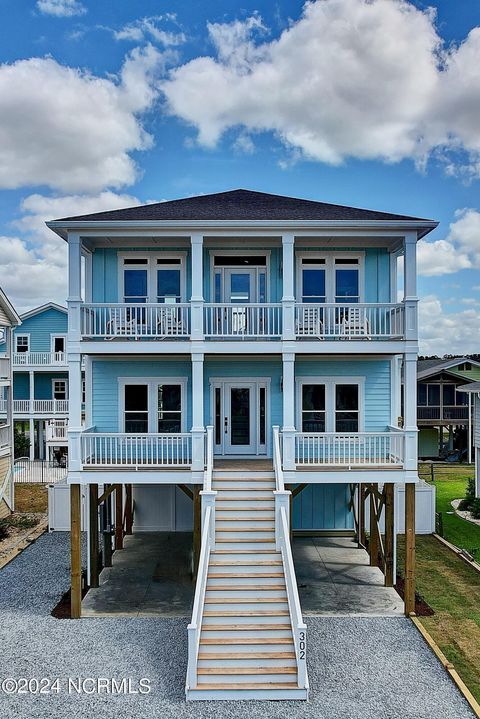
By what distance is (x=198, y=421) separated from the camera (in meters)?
11.7

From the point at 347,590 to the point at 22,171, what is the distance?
28.8 metres

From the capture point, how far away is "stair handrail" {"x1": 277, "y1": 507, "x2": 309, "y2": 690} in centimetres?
838

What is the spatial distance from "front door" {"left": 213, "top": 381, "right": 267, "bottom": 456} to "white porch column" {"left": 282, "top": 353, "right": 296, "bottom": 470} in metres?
1.99

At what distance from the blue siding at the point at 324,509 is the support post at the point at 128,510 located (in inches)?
206

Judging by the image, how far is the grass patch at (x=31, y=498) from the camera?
67.5ft

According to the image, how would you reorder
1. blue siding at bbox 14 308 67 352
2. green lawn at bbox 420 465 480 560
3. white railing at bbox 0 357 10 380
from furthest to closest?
blue siding at bbox 14 308 67 352
white railing at bbox 0 357 10 380
green lawn at bbox 420 465 480 560

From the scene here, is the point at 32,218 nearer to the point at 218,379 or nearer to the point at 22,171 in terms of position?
the point at 22,171

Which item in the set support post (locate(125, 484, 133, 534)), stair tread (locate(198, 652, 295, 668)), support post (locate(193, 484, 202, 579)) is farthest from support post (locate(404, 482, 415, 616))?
support post (locate(125, 484, 133, 534))

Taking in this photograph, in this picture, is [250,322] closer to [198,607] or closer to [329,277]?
[329,277]

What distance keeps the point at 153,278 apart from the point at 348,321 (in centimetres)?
510

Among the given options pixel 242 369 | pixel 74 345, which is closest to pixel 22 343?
pixel 74 345

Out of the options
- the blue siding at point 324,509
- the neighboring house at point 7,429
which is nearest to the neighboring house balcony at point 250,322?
the blue siding at point 324,509

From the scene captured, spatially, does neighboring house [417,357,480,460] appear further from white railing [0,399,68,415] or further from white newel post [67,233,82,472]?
white newel post [67,233,82,472]

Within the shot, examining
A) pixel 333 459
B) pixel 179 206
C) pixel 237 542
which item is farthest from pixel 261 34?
pixel 237 542
